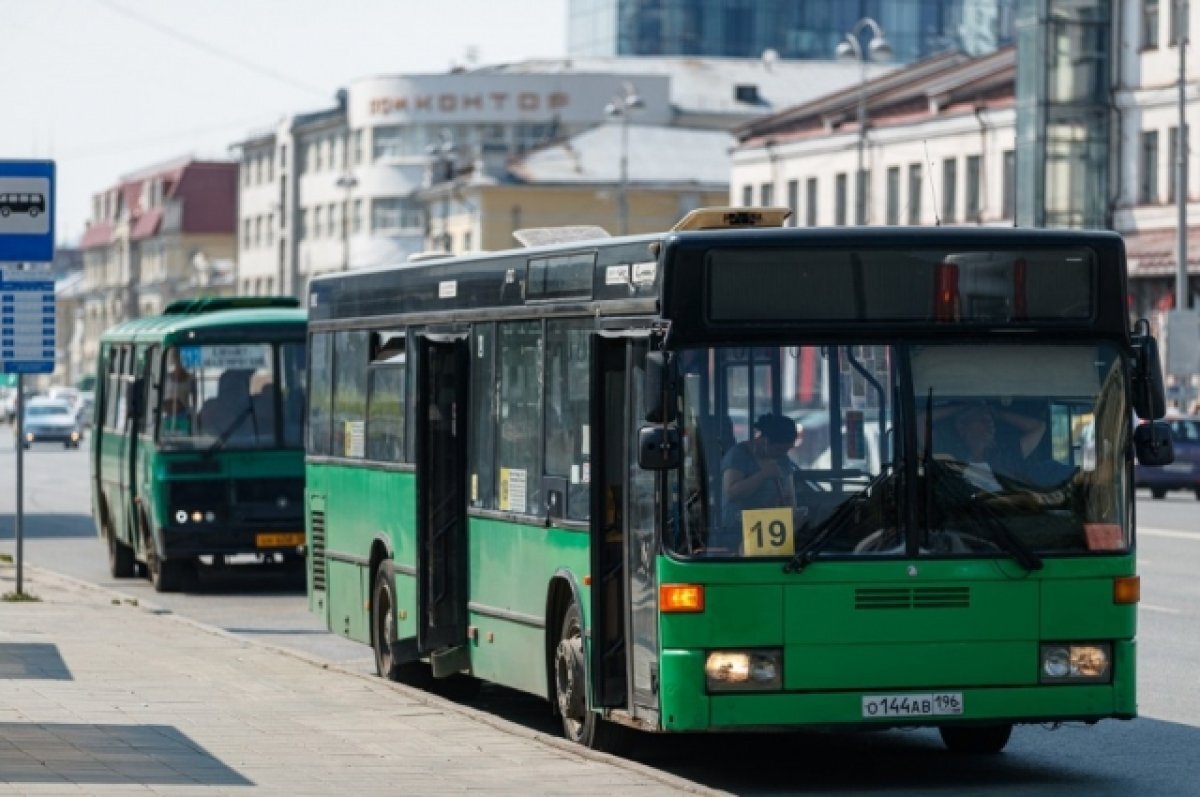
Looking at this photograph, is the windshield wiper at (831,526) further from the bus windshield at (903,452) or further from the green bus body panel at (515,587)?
the green bus body panel at (515,587)

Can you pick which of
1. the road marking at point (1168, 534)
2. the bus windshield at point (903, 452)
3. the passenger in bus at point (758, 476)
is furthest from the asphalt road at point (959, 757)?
the road marking at point (1168, 534)

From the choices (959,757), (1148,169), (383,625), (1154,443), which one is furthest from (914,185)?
(1154,443)

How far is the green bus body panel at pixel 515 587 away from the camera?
13573 millimetres

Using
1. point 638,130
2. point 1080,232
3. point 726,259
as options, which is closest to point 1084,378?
point 1080,232

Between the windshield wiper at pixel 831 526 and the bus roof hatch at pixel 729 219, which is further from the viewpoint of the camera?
the bus roof hatch at pixel 729 219

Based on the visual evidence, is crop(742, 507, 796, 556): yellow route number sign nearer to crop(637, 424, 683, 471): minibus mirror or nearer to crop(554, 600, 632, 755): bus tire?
crop(637, 424, 683, 471): minibus mirror

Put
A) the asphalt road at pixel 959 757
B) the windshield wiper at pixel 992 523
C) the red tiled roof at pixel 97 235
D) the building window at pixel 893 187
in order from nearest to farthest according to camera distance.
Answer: the windshield wiper at pixel 992 523 → the asphalt road at pixel 959 757 → the building window at pixel 893 187 → the red tiled roof at pixel 97 235

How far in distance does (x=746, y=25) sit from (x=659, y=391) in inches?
5851

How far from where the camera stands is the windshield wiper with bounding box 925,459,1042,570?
1200cm

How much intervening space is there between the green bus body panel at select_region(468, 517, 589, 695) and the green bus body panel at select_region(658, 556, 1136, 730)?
1286mm

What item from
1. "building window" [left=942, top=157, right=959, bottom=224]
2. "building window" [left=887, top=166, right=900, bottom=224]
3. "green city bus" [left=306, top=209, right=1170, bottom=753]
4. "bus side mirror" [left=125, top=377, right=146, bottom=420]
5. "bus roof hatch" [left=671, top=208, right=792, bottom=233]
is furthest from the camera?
"building window" [left=887, top=166, right=900, bottom=224]

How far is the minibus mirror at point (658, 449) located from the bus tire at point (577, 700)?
170 cm

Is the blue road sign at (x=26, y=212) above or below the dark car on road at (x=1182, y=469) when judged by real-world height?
above

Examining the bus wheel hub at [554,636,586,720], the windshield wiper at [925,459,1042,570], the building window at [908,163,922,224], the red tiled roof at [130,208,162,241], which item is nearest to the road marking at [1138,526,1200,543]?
the bus wheel hub at [554,636,586,720]
